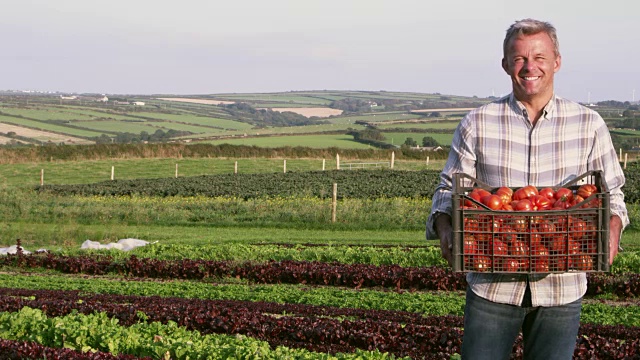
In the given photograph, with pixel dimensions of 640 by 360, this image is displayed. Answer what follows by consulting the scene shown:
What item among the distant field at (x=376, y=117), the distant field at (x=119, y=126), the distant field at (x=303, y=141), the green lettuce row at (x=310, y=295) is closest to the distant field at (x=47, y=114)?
the distant field at (x=119, y=126)

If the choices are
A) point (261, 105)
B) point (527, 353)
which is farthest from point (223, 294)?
point (261, 105)

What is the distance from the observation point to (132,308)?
11219 mm

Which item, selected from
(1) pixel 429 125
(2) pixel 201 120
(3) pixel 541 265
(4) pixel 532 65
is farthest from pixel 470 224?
(2) pixel 201 120

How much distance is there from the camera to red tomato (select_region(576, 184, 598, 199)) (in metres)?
4.20

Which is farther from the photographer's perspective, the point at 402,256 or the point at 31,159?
the point at 31,159

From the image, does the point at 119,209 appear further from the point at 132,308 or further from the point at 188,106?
the point at 188,106

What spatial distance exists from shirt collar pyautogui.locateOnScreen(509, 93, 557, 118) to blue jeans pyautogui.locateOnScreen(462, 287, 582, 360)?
0.89 m

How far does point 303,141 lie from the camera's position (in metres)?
87.1

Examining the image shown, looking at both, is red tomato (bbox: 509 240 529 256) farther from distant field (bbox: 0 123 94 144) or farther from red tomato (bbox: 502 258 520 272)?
distant field (bbox: 0 123 94 144)

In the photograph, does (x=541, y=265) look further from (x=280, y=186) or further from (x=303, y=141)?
(x=303, y=141)

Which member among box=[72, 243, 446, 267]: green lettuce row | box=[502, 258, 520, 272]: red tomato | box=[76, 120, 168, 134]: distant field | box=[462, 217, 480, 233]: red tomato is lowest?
box=[72, 243, 446, 267]: green lettuce row

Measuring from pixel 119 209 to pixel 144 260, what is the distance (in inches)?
519

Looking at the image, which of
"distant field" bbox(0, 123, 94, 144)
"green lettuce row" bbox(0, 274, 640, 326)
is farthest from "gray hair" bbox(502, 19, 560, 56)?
"distant field" bbox(0, 123, 94, 144)

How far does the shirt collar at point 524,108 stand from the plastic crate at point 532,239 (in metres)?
0.49
